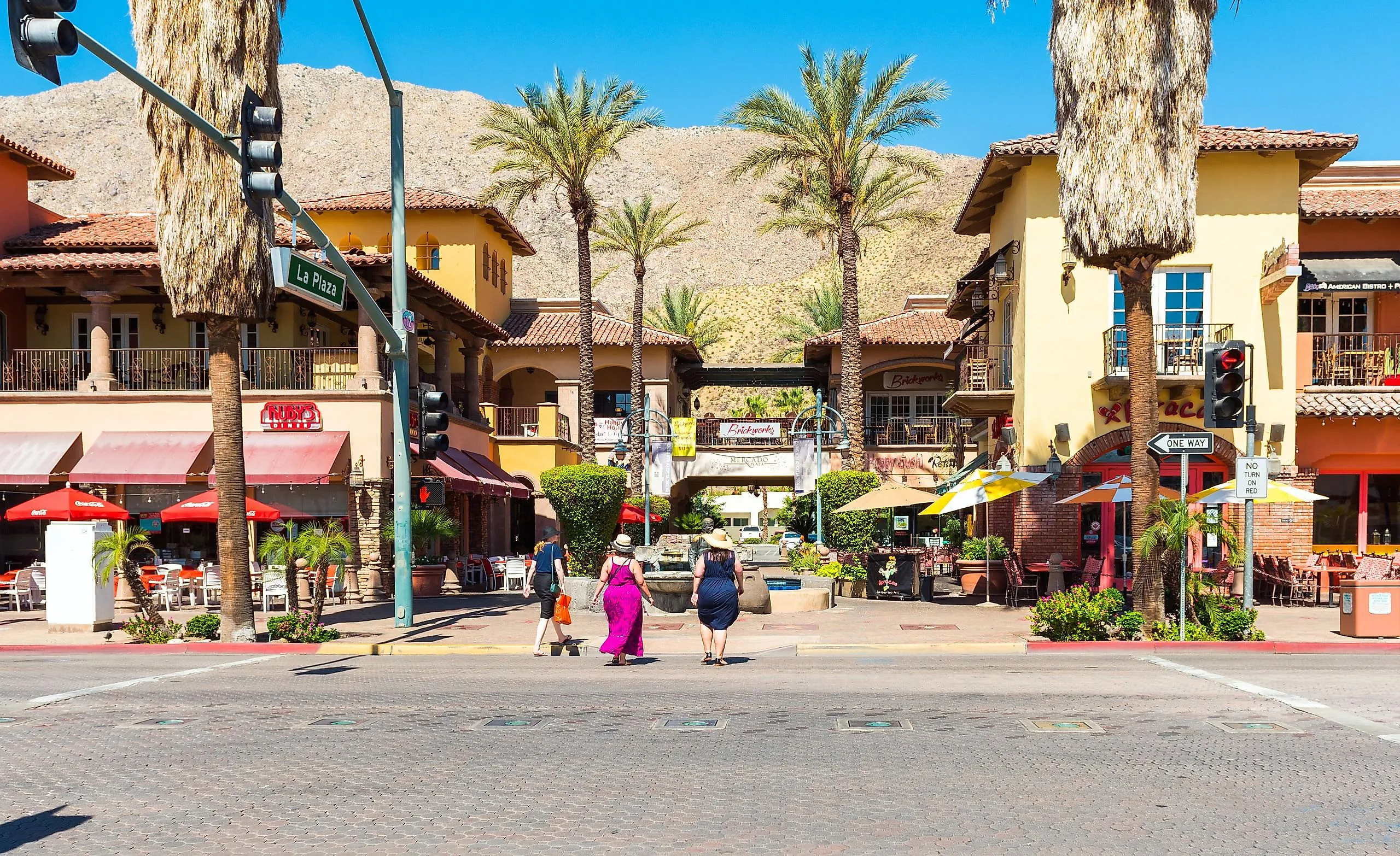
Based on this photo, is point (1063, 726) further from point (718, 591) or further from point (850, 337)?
point (850, 337)

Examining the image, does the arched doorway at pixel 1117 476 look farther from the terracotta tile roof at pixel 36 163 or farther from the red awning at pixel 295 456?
the terracotta tile roof at pixel 36 163

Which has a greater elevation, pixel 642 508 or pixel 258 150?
pixel 258 150

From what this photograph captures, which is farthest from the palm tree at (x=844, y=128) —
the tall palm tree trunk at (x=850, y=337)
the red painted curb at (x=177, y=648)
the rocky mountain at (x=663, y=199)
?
the rocky mountain at (x=663, y=199)

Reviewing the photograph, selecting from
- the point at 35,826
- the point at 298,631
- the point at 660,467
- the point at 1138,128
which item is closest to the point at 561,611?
the point at 298,631

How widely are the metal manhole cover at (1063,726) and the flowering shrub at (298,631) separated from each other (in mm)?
11173

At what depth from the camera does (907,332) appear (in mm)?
49406

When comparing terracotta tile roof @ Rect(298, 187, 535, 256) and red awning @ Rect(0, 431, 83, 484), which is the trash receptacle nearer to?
red awning @ Rect(0, 431, 83, 484)

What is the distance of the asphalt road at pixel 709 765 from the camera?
6824 millimetres

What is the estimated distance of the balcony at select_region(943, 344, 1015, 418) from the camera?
28688 millimetres

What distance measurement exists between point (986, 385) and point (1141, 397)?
1155 cm

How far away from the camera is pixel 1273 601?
24.9 m

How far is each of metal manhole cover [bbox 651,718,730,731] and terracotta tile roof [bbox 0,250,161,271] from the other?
837 inches

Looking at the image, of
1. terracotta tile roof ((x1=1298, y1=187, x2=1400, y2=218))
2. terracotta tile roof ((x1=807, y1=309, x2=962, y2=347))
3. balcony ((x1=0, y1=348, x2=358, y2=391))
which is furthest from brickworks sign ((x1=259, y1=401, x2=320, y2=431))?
terracotta tile roof ((x1=807, y1=309, x2=962, y2=347))

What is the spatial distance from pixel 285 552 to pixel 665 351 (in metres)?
30.8
